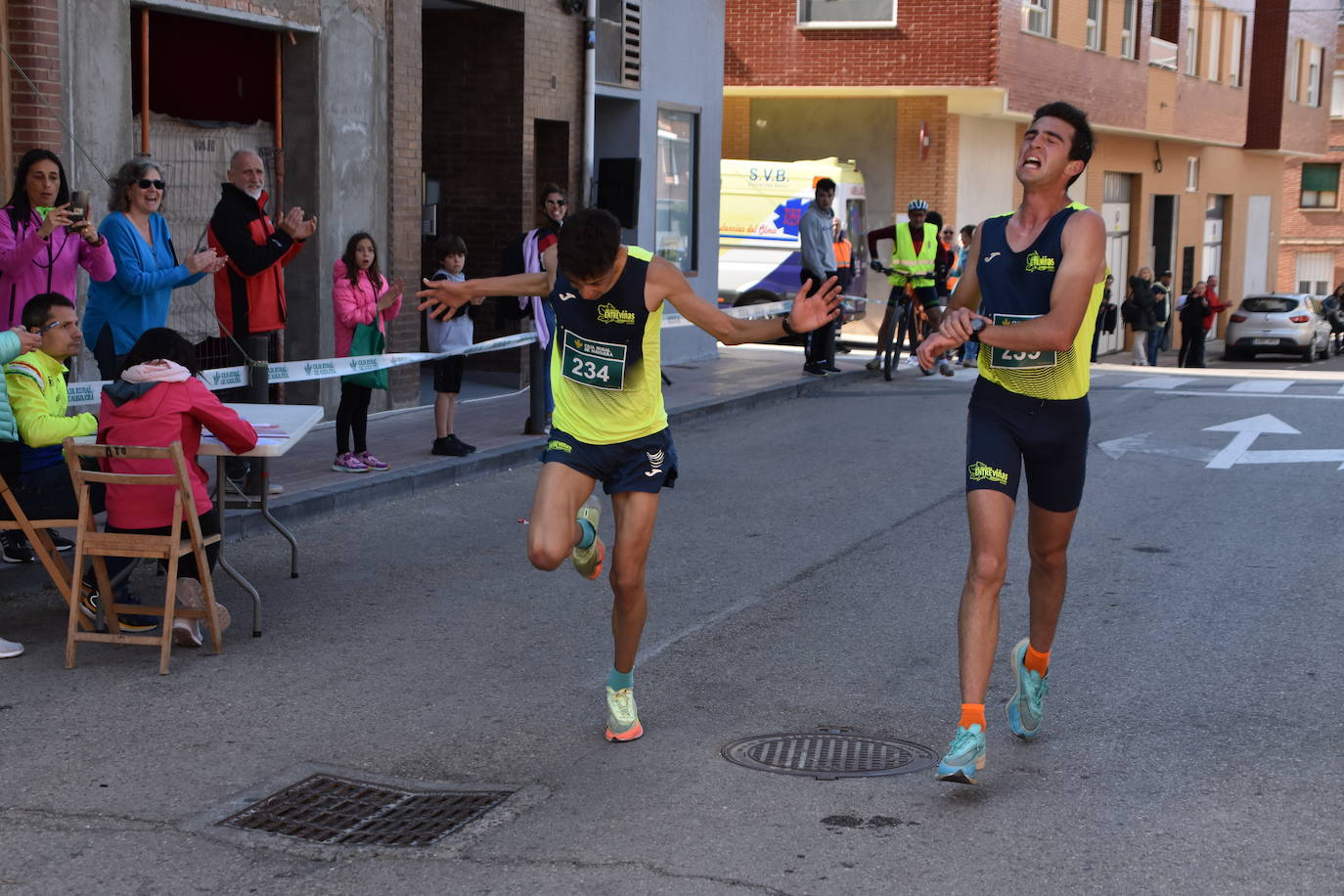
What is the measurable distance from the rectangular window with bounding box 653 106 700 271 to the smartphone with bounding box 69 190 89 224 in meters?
11.2

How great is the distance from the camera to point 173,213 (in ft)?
40.4

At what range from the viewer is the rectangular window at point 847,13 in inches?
1097

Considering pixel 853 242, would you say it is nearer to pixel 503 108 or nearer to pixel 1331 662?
pixel 503 108

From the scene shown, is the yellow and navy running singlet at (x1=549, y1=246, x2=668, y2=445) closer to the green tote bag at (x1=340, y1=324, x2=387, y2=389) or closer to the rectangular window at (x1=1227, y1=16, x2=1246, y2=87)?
the green tote bag at (x1=340, y1=324, x2=387, y2=389)

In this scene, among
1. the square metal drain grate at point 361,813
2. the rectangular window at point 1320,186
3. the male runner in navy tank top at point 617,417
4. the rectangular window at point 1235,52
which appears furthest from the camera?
the rectangular window at point 1320,186

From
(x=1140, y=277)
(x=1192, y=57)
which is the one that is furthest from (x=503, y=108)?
(x=1192, y=57)

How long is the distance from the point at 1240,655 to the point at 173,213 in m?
8.49

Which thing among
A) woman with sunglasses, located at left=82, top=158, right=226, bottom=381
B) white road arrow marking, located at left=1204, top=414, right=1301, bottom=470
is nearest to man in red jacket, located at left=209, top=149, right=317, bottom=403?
woman with sunglasses, located at left=82, top=158, right=226, bottom=381

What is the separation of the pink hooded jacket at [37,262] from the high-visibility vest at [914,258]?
1113 cm

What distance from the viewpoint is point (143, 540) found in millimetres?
6684

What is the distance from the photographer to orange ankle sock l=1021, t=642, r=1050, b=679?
18.7 ft

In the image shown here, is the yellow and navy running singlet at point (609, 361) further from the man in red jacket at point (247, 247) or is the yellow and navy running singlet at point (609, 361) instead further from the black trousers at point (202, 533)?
the man in red jacket at point (247, 247)

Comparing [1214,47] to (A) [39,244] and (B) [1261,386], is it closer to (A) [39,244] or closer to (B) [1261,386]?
(B) [1261,386]

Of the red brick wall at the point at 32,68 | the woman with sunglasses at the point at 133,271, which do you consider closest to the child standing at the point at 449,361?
the red brick wall at the point at 32,68
